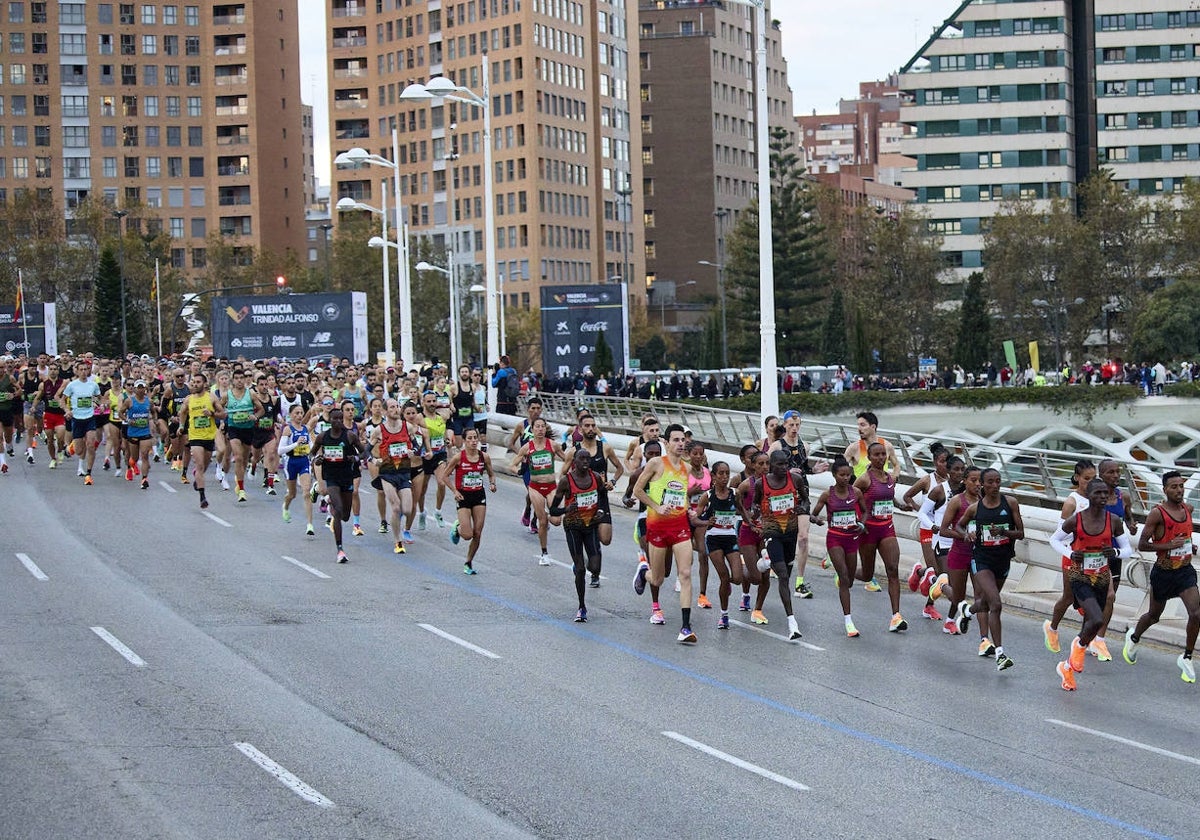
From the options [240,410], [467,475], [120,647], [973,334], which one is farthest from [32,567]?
[973,334]

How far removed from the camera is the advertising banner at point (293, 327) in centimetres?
5562

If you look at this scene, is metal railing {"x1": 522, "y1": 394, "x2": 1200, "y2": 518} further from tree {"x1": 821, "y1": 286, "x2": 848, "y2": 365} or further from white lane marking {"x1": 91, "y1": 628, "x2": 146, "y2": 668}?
tree {"x1": 821, "y1": 286, "x2": 848, "y2": 365}

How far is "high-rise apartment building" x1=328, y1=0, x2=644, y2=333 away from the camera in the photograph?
12725cm

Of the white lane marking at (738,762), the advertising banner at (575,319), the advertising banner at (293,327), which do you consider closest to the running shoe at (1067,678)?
the white lane marking at (738,762)

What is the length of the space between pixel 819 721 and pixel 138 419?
63.6ft

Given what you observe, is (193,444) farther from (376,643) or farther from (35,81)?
(35,81)

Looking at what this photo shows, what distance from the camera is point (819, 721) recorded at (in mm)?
13375

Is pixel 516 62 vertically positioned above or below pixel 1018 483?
above

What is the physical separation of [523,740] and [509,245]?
11718 centimetres

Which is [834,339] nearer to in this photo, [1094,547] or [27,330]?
[27,330]

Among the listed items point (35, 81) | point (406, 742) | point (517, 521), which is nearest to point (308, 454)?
point (517, 521)

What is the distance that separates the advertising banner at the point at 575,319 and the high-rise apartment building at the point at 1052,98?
70655 mm

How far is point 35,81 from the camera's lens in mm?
138500

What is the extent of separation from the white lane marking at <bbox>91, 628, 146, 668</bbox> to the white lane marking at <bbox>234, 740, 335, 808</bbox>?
3253mm
